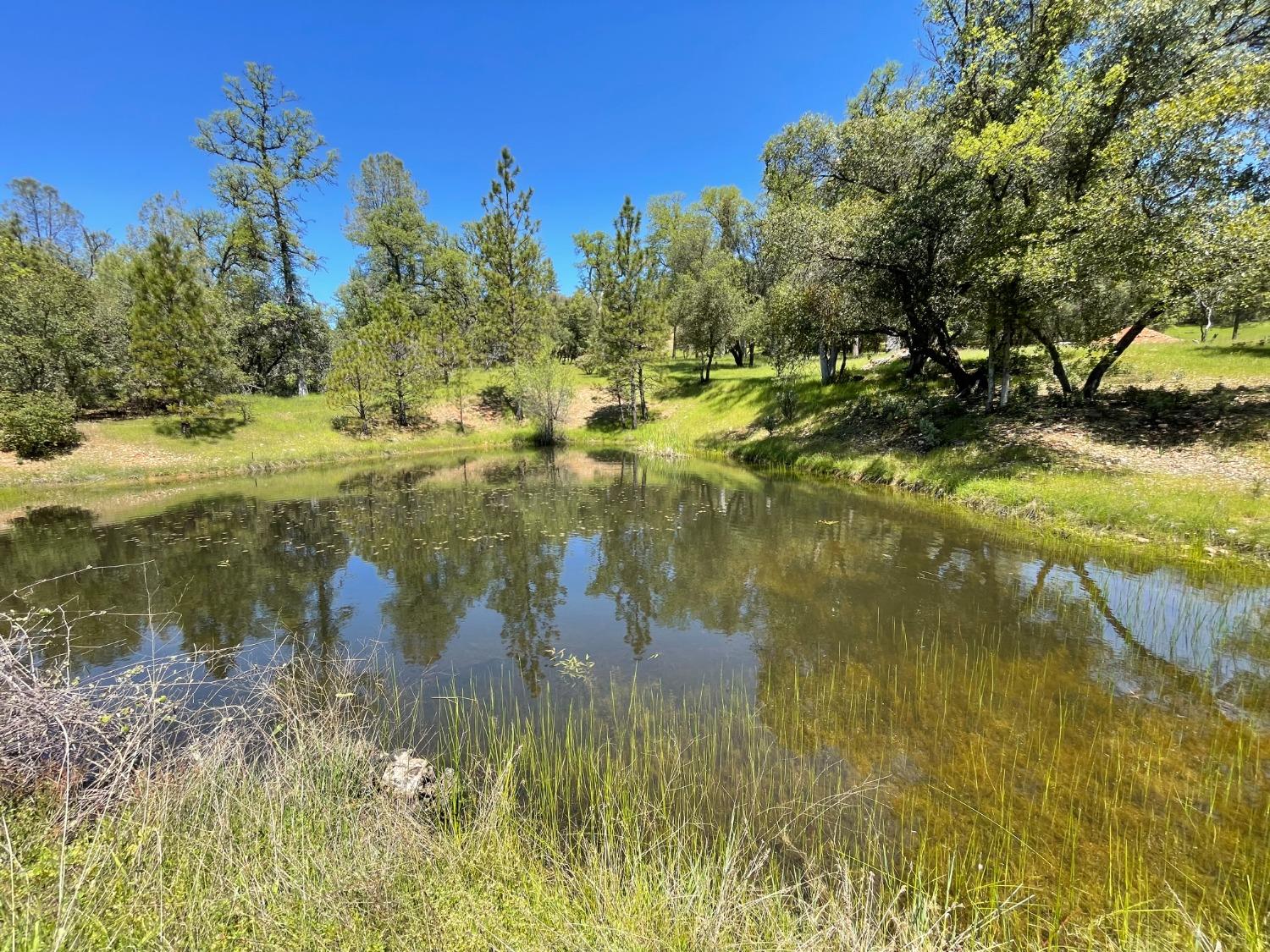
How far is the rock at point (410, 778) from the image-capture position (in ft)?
14.3

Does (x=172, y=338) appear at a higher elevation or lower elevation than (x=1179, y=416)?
higher

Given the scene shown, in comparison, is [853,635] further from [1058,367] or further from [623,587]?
[1058,367]

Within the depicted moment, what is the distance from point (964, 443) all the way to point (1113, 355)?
5290 mm

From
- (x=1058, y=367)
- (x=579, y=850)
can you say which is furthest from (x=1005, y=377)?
(x=579, y=850)

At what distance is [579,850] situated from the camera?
13.3 ft

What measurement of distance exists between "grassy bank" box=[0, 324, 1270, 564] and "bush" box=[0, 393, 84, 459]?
0.68 m

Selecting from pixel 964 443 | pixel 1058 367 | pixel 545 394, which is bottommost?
pixel 964 443

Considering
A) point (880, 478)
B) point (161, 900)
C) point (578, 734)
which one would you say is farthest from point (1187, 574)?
point (161, 900)

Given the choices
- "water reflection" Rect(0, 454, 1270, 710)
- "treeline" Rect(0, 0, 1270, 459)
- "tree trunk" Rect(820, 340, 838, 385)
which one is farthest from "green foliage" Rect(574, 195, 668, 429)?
"water reflection" Rect(0, 454, 1270, 710)

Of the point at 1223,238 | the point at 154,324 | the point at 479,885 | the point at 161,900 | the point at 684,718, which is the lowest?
the point at 684,718

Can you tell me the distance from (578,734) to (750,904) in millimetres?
3125

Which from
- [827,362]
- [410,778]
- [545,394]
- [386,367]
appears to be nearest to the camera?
[410,778]

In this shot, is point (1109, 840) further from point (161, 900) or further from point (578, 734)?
point (161, 900)

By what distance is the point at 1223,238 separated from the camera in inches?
469
